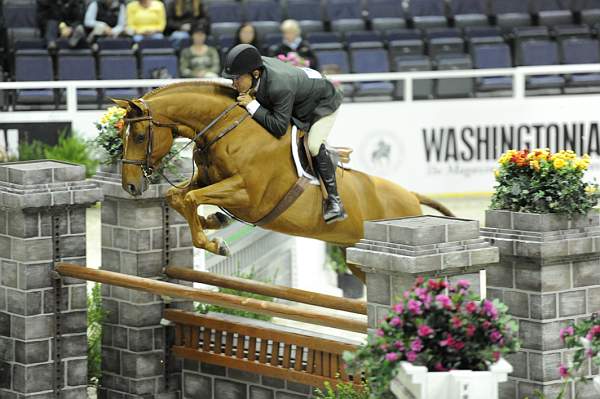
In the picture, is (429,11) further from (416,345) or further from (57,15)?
(416,345)

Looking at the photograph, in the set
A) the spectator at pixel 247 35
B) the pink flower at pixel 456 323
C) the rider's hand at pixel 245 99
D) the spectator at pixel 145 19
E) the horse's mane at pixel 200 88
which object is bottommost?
the pink flower at pixel 456 323

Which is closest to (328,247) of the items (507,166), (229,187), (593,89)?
(593,89)

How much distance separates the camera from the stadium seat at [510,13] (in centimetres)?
1769

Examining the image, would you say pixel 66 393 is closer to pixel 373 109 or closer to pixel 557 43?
pixel 373 109

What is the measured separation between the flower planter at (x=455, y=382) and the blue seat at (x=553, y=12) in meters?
13.8

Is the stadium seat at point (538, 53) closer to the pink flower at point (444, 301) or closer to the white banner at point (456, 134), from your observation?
the white banner at point (456, 134)

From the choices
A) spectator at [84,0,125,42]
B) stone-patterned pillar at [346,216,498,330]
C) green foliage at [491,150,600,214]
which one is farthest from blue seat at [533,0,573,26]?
stone-patterned pillar at [346,216,498,330]

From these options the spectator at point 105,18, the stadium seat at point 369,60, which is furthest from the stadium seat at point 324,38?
the spectator at point 105,18

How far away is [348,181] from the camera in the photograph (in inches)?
330

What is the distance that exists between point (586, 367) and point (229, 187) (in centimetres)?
226

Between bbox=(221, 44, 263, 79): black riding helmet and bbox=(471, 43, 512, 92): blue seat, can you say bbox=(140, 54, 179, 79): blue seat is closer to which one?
bbox=(471, 43, 512, 92): blue seat

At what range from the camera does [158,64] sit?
49.6ft

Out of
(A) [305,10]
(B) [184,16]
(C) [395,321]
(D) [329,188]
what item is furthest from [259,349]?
(A) [305,10]

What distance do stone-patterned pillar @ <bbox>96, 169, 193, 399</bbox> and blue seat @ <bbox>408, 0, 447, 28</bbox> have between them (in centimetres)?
983
